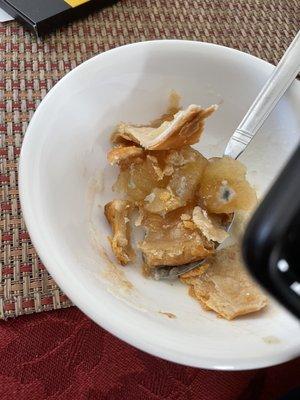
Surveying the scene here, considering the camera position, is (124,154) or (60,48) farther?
(60,48)

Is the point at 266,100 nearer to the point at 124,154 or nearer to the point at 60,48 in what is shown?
the point at 124,154

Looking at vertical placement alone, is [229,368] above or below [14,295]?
above

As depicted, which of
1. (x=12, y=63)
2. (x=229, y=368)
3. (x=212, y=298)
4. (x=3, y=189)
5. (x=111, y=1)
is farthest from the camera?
(x=111, y=1)

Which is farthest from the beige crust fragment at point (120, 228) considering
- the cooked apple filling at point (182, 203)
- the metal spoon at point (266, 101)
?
the metal spoon at point (266, 101)

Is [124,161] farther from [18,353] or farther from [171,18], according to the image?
[171,18]

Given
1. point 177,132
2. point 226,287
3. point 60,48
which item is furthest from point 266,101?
point 60,48

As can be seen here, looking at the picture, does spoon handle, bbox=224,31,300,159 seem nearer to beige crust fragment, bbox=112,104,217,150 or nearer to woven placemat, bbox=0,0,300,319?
beige crust fragment, bbox=112,104,217,150

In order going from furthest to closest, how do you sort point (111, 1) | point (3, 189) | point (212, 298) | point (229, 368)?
1. point (111, 1)
2. point (3, 189)
3. point (212, 298)
4. point (229, 368)

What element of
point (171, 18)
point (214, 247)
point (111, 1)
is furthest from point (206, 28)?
point (214, 247)
